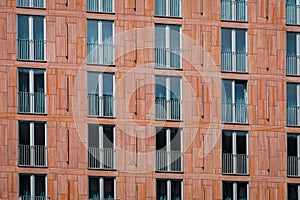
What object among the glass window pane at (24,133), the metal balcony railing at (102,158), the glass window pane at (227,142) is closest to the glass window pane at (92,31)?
the glass window pane at (24,133)

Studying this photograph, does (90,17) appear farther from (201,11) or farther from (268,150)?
(268,150)

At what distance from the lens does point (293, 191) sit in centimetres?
6775

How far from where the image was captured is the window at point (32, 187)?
63.7 m

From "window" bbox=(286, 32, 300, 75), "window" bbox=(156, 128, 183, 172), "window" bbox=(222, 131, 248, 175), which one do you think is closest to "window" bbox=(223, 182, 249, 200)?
"window" bbox=(222, 131, 248, 175)

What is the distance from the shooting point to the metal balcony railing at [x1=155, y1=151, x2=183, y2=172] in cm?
6575

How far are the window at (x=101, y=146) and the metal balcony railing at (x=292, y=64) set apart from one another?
9.67 m

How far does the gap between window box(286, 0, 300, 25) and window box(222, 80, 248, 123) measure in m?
4.29

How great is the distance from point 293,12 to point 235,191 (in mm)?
9771

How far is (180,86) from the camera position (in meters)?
66.6

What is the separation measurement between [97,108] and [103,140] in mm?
1581

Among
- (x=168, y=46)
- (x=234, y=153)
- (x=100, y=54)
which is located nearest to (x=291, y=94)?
(x=234, y=153)

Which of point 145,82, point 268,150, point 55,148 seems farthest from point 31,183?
point 268,150

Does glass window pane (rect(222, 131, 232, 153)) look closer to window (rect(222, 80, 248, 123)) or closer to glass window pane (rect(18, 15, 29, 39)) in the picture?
window (rect(222, 80, 248, 123))

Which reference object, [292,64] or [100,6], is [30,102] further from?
[292,64]
